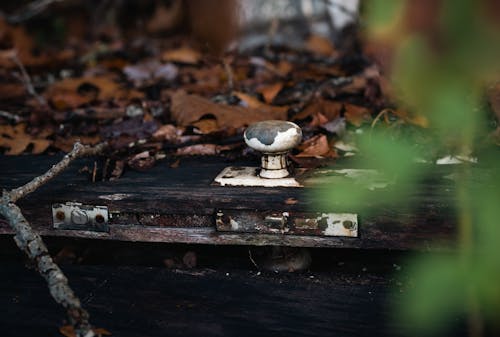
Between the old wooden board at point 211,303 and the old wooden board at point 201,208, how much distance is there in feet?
0.37

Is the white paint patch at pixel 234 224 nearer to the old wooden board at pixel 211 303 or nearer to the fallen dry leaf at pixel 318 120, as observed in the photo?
the old wooden board at pixel 211 303

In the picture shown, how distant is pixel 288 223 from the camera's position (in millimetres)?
1357

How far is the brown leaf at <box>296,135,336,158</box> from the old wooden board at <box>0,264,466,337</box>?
42 centimetres

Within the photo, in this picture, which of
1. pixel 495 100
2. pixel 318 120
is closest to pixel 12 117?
pixel 318 120

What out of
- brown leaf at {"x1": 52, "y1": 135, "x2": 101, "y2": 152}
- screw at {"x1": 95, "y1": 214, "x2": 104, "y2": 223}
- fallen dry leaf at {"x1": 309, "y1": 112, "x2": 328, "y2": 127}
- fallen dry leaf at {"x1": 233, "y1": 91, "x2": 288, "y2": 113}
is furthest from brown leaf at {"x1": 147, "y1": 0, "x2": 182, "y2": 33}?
screw at {"x1": 95, "y1": 214, "x2": 104, "y2": 223}

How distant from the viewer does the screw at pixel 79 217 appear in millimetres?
1503

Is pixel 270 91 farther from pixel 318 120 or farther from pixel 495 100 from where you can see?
pixel 495 100

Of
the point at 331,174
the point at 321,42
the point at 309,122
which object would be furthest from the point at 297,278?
the point at 321,42

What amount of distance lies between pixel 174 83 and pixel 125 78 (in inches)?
16.2

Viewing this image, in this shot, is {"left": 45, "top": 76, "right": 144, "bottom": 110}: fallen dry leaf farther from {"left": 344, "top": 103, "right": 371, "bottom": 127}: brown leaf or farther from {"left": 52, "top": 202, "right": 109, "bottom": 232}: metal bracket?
{"left": 52, "top": 202, "right": 109, "bottom": 232}: metal bracket

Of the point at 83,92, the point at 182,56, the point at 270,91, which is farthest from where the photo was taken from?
the point at 182,56

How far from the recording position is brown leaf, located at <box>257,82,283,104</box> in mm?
2498

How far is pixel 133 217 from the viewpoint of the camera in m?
1.48

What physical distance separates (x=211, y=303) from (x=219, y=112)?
988 mm
